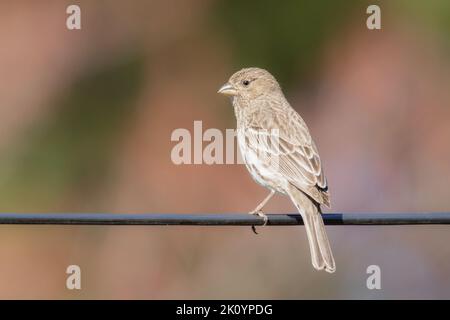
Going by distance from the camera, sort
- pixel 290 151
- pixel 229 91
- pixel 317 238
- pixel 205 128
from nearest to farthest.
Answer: pixel 317 238 < pixel 290 151 < pixel 229 91 < pixel 205 128

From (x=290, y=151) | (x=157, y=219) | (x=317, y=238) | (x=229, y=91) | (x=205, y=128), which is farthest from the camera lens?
(x=205, y=128)

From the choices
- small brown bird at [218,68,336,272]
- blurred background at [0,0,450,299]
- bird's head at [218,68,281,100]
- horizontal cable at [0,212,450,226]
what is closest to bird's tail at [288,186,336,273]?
small brown bird at [218,68,336,272]

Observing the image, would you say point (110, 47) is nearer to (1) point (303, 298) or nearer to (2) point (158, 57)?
(2) point (158, 57)

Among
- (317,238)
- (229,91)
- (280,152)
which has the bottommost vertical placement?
(317,238)

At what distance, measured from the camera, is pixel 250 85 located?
952cm

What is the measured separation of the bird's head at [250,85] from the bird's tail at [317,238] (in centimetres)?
162

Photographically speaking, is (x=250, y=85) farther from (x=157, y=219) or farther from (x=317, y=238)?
(x=157, y=219)

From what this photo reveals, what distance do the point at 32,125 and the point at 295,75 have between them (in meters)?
2.64

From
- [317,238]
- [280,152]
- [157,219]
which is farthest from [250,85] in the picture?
[157,219]

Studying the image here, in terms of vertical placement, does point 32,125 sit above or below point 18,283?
above

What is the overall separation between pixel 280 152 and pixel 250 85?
118cm

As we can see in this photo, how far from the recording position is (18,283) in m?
11.7

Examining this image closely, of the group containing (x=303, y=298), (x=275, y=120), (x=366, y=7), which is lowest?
(x=303, y=298)

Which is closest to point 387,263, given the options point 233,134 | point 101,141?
point 233,134
